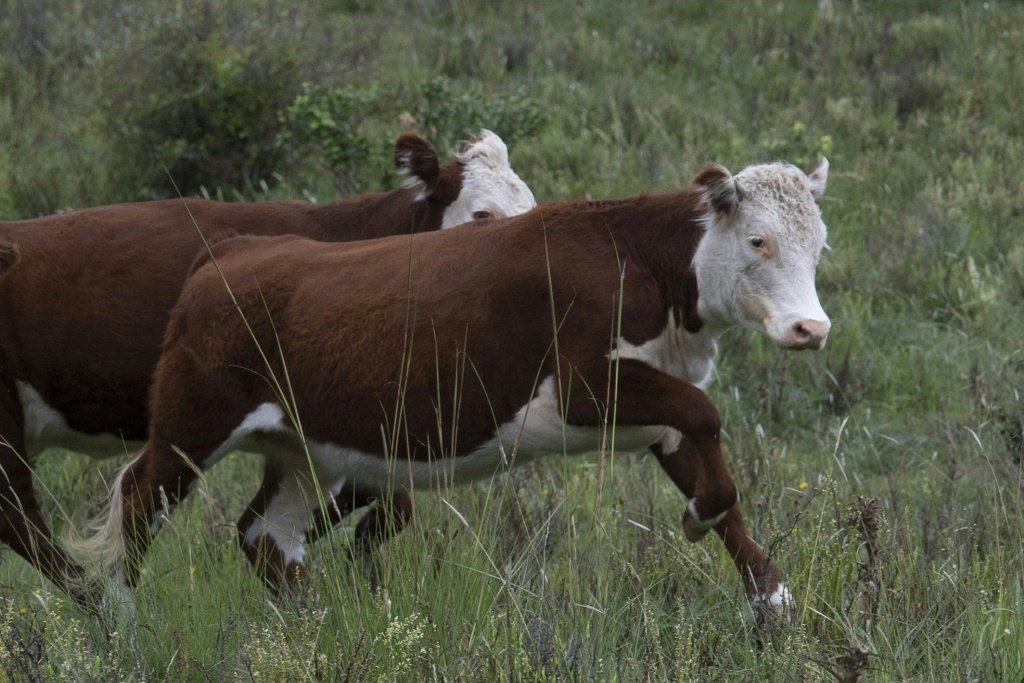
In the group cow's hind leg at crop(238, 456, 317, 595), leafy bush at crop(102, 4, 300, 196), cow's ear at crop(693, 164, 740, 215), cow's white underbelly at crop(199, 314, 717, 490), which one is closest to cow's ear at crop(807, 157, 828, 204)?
cow's ear at crop(693, 164, 740, 215)

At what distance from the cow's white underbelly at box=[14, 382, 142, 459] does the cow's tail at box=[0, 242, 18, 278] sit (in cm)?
47

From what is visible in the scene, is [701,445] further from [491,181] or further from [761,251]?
[491,181]

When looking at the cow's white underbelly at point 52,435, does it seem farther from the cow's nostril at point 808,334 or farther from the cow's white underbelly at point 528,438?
the cow's nostril at point 808,334

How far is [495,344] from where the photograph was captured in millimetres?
5262

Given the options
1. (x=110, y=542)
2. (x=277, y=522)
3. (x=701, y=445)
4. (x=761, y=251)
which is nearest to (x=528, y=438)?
(x=701, y=445)

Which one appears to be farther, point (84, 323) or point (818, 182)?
point (84, 323)

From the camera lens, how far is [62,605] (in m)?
5.36

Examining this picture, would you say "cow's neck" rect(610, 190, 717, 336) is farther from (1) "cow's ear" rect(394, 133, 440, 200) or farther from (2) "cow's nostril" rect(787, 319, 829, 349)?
(1) "cow's ear" rect(394, 133, 440, 200)

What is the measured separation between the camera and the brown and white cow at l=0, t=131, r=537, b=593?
6211mm

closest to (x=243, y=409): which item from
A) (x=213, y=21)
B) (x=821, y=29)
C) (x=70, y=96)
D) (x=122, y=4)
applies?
(x=213, y=21)

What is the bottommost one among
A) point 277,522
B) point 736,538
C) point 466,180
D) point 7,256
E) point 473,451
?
point 277,522

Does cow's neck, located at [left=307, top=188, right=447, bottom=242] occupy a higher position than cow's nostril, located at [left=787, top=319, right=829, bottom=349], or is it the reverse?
cow's nostril, located at [left=787, top=319, right=829, bottom=349]

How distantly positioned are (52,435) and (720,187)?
9.88 feet

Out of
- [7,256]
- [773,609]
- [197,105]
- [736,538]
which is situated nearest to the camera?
[773,609]
